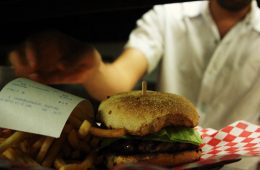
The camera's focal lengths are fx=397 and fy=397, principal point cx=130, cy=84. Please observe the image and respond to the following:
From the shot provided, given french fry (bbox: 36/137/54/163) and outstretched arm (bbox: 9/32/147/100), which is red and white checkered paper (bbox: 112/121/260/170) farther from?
outstretched arm (bbox: 9/32/147/100)

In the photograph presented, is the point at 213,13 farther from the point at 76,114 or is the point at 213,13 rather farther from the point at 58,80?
the point at 76,114

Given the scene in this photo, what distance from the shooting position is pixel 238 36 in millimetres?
2588

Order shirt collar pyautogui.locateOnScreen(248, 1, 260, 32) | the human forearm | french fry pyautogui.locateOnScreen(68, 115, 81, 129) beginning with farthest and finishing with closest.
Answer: the human forearm, shirt collar pyautogui.locateOnScreen(248, 1, 260, 32), french fry pyautogui.locateOnScreen(68, 115, 81, 129)

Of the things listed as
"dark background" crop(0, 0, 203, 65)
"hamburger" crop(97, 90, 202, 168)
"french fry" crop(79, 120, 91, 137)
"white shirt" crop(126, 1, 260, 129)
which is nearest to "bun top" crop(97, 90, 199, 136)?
"hamburger" crop(97, 90, 202, 168)

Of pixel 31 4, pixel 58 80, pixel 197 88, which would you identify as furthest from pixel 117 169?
pixel 197 88

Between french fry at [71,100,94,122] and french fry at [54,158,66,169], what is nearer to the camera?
french fry at [54,158,66,169]

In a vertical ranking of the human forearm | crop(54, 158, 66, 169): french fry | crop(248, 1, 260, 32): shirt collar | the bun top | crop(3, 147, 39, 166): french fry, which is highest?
crop(248, 1, 260, 32): shirt collar

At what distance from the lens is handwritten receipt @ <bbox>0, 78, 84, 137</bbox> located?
4.17ft

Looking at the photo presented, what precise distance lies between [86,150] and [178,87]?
1.54 m

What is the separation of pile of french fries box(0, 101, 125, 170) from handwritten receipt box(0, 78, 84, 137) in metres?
0.05

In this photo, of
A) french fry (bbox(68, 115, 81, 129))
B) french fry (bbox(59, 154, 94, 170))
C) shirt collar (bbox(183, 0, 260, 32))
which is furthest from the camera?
shirt collar (bbox(183, 0, 260, 32))

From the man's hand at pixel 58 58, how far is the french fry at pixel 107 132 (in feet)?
4.04

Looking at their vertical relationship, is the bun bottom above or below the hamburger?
below

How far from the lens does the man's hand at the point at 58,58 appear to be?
2535 millimetres
